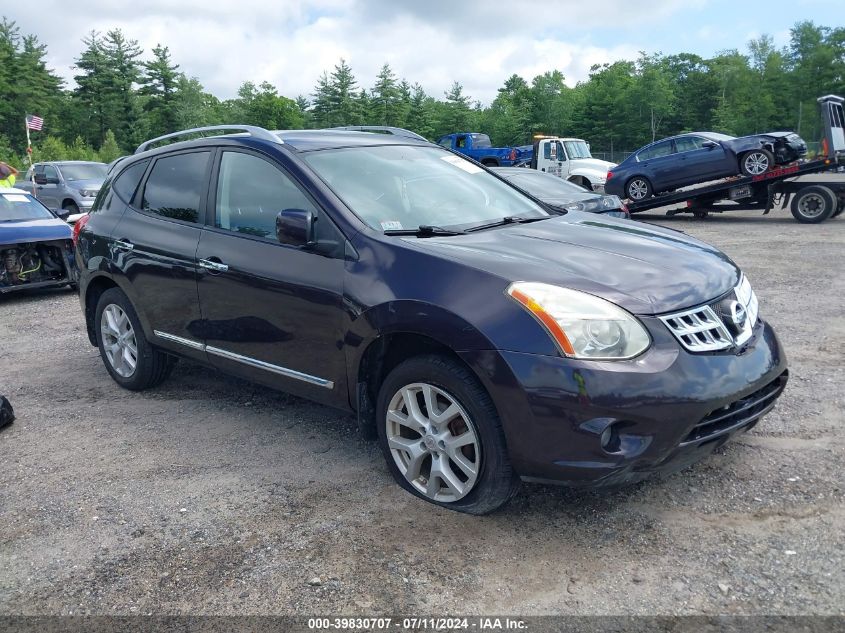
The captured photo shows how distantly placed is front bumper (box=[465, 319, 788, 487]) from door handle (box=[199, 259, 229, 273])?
6.05ft

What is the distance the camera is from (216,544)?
3.23 metres

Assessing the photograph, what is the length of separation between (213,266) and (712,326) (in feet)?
8.89

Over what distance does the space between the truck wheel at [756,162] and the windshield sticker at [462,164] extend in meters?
13.0

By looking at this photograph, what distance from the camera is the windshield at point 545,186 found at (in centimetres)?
1005

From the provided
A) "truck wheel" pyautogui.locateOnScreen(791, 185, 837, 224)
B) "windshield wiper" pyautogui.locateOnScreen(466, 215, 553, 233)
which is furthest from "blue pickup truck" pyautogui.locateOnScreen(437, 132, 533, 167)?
"windshield wiper" pyautogui.locateOnScreen(466, 215, 553, 233)

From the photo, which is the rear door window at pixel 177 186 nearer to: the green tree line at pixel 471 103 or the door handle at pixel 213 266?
the door handle at pixel 213 266

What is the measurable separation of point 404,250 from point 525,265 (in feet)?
1.91

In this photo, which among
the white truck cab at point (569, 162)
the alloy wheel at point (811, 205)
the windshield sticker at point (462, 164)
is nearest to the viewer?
the windshield sticker at point (462, 164)

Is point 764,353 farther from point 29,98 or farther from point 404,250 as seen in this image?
point 29,98

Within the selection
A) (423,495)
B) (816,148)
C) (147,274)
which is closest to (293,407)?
(147,274)

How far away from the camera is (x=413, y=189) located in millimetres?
4184

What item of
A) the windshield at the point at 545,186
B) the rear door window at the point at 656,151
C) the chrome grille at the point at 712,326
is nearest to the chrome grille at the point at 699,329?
the chrome grille at the point at 712,326

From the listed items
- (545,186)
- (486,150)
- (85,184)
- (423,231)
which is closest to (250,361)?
(423,231)

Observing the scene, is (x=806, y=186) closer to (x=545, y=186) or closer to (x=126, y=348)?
(x=545, y=186)
